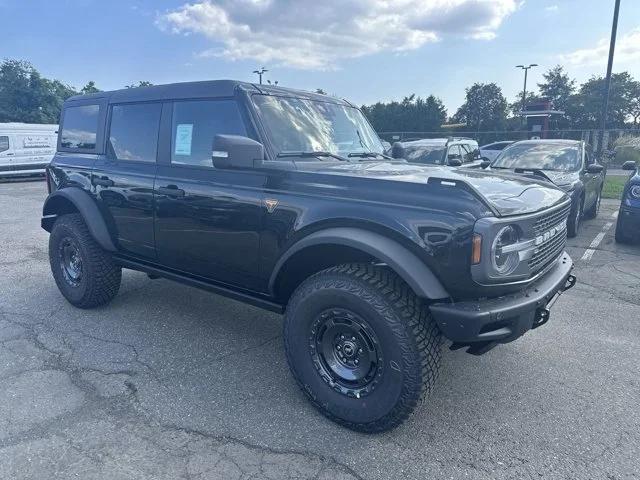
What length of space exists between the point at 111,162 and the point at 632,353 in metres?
4.69

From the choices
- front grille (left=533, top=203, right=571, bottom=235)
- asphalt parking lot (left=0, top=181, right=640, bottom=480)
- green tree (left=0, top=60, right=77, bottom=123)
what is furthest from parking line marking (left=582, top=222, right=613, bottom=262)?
green tree (left=0, top=60, right=77, bottom=123)

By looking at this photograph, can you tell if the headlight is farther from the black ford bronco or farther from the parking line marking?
the parking line marking

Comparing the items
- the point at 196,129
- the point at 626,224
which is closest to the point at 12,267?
the point at 196,129

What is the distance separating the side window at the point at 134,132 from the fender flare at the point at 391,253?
1929mm

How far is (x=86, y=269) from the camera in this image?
439 cm

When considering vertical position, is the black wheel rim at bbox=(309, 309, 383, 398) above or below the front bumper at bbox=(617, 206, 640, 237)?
below

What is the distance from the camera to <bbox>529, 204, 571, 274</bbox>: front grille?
8.83 ft

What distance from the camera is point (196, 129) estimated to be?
3.63 meters

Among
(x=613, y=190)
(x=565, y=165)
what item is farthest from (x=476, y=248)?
(x=613, y=190)

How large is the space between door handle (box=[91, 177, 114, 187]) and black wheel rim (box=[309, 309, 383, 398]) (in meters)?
2.44

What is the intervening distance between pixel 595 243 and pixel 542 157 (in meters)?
1.86

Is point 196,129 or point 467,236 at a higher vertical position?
point 196,129

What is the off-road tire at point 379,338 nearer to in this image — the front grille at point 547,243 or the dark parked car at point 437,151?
the front grille at point 547,243

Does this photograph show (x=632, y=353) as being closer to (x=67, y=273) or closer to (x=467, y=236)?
(x=467, y=236)
